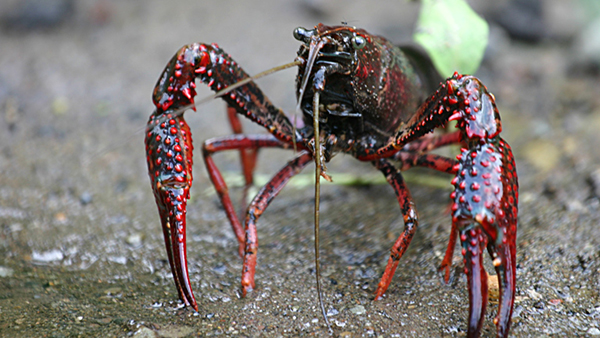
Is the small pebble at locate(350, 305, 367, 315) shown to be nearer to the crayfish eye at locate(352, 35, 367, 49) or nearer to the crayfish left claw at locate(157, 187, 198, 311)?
the crayfish left claw at locate(157, 187, 198, 311)

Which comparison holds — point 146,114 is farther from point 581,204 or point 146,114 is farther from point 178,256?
point 581,204

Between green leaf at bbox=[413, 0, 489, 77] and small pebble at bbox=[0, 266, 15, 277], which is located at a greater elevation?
green leaf at bbox=[413, 0, 489, 77]

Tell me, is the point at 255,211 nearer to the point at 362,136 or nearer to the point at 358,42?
the point at 362,136

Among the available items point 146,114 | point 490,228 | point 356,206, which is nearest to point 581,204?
point 356,206

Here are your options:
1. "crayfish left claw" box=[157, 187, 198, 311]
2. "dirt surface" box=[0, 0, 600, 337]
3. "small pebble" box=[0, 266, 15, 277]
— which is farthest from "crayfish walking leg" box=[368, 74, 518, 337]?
"small pebble" box=[0, 266, 15, 277]

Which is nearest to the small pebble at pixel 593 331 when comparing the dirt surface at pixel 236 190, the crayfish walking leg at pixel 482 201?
the dirt surface at pixel 236 190
